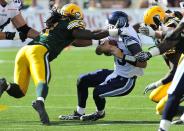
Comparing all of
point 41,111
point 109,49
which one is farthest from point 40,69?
point 109,49

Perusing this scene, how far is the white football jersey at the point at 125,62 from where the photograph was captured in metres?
7.78

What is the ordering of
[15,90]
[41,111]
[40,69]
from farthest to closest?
[15,90], [40,69], [41,111]

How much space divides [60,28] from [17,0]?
1.47 m

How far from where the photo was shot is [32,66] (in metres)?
7.90

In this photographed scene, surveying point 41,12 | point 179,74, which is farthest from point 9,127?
point 41,12

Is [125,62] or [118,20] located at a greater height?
[118,20]

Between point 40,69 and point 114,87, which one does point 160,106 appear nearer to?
point 114,87

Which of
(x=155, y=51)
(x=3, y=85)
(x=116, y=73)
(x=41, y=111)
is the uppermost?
(x=155, y=51)

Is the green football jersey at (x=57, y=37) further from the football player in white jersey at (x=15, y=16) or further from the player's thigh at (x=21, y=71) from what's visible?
the football player in white jersey at (x=15, y=16)

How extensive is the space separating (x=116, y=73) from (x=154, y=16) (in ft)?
3.33

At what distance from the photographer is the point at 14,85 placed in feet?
26.4

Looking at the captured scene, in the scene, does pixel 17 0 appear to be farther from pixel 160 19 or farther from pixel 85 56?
pixel 85 56

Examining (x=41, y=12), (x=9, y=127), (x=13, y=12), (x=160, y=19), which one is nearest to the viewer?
(x=9, y=127)

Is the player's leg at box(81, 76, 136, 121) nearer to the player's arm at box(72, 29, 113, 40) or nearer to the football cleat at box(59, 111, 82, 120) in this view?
the football cleat at box(59, 111, 82, 120)
